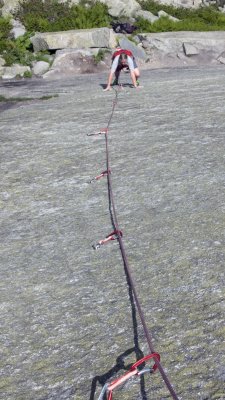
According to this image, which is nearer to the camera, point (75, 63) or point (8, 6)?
point (75, 63)

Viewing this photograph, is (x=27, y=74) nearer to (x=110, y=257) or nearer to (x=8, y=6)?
(x=8, y=6)

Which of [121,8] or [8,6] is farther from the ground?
[8,6]

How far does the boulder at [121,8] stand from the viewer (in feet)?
92.8

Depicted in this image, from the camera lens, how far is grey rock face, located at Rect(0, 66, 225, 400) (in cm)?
393

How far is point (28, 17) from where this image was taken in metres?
26.1

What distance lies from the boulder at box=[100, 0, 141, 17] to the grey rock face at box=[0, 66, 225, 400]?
18.3 m

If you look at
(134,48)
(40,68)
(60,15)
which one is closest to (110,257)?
(40,68)

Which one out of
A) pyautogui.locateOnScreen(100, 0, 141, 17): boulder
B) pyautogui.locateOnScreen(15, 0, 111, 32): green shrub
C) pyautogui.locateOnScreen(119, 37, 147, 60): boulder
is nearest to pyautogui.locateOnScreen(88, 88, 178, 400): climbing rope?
pyautogui.locateOnScreen(119, 37, 147, 60): boulder

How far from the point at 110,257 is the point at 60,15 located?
2400 centimetres

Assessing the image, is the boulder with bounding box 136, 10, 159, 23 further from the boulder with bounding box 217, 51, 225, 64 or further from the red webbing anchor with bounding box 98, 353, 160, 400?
the red webbing anchor with bounding box 98, 353, 160, 400

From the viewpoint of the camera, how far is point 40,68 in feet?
72.0

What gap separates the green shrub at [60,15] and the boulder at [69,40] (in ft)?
8.64

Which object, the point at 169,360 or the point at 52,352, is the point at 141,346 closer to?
the point at 169,360

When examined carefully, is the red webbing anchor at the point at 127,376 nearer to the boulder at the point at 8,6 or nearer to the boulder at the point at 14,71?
the boulder at the point at 14,71
